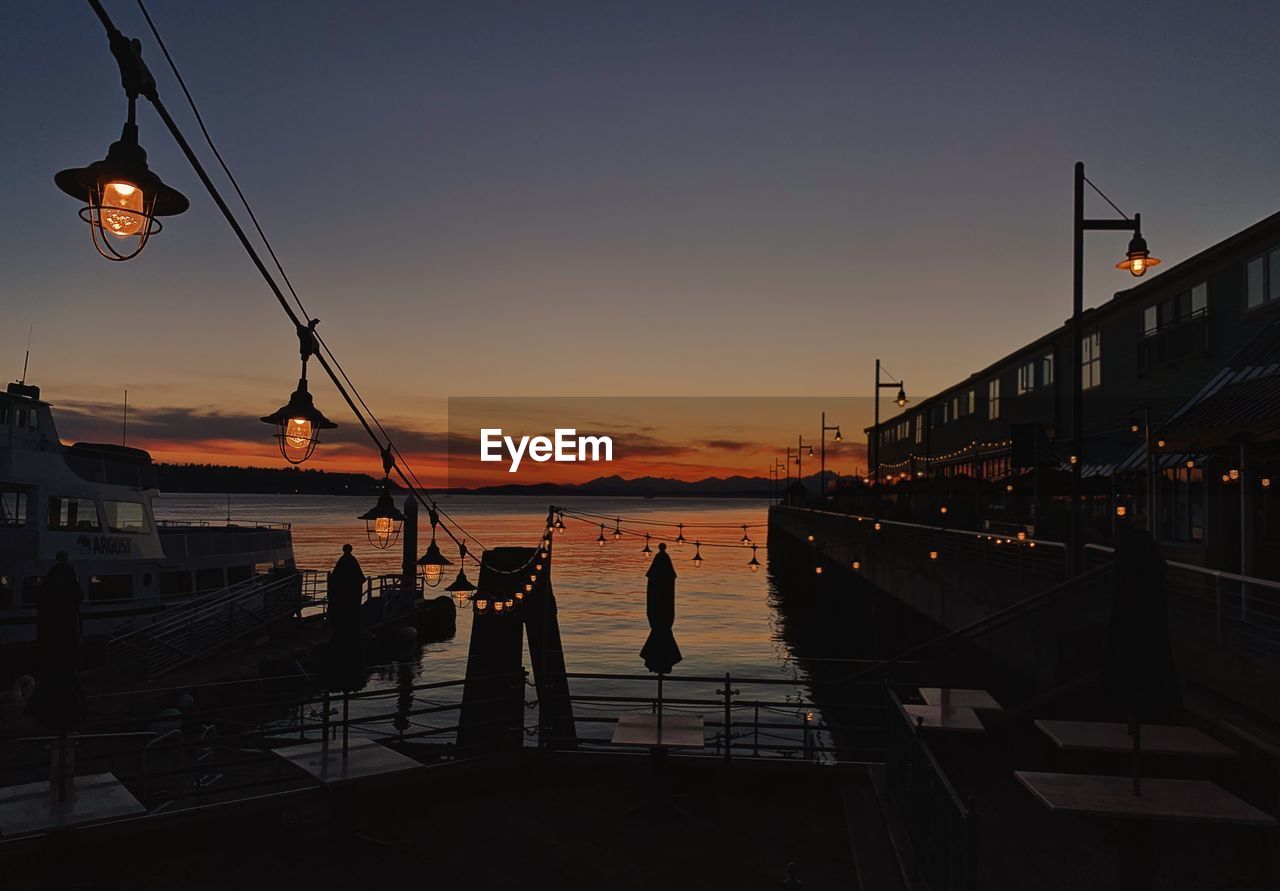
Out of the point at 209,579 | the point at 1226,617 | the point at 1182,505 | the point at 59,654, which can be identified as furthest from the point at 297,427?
the point at 1182,505

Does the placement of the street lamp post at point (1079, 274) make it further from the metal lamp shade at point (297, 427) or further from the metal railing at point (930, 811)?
the metal lamp shade at point (297, 427)

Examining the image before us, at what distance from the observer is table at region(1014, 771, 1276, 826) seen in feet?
20.4

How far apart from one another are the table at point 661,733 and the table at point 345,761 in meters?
2.51

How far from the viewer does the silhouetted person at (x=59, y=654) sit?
8.38 meters

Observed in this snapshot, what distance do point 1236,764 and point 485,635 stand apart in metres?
12.3

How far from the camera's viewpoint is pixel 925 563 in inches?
1098

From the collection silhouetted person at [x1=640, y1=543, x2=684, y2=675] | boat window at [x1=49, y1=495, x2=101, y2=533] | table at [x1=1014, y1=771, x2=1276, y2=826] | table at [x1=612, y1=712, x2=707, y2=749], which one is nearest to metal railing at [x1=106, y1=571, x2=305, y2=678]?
boat window at [x1=49, y1=495, x2=101, y2=533]

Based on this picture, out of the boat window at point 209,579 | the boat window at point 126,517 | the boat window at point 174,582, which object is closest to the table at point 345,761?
the boat window at point 126,517

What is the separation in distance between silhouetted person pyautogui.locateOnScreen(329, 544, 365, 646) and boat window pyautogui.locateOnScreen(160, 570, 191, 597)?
21292 millimetres

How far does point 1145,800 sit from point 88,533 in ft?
91.8

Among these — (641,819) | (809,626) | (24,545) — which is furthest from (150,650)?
(809,626)

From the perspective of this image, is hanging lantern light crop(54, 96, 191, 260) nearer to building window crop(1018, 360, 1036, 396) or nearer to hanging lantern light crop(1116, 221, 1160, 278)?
hanging lantern light crop(1116, 221, 1160, 278)

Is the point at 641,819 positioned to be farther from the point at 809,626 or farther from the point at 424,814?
the point at 809,626

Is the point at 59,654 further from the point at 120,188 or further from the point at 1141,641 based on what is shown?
the point at 1141,641
